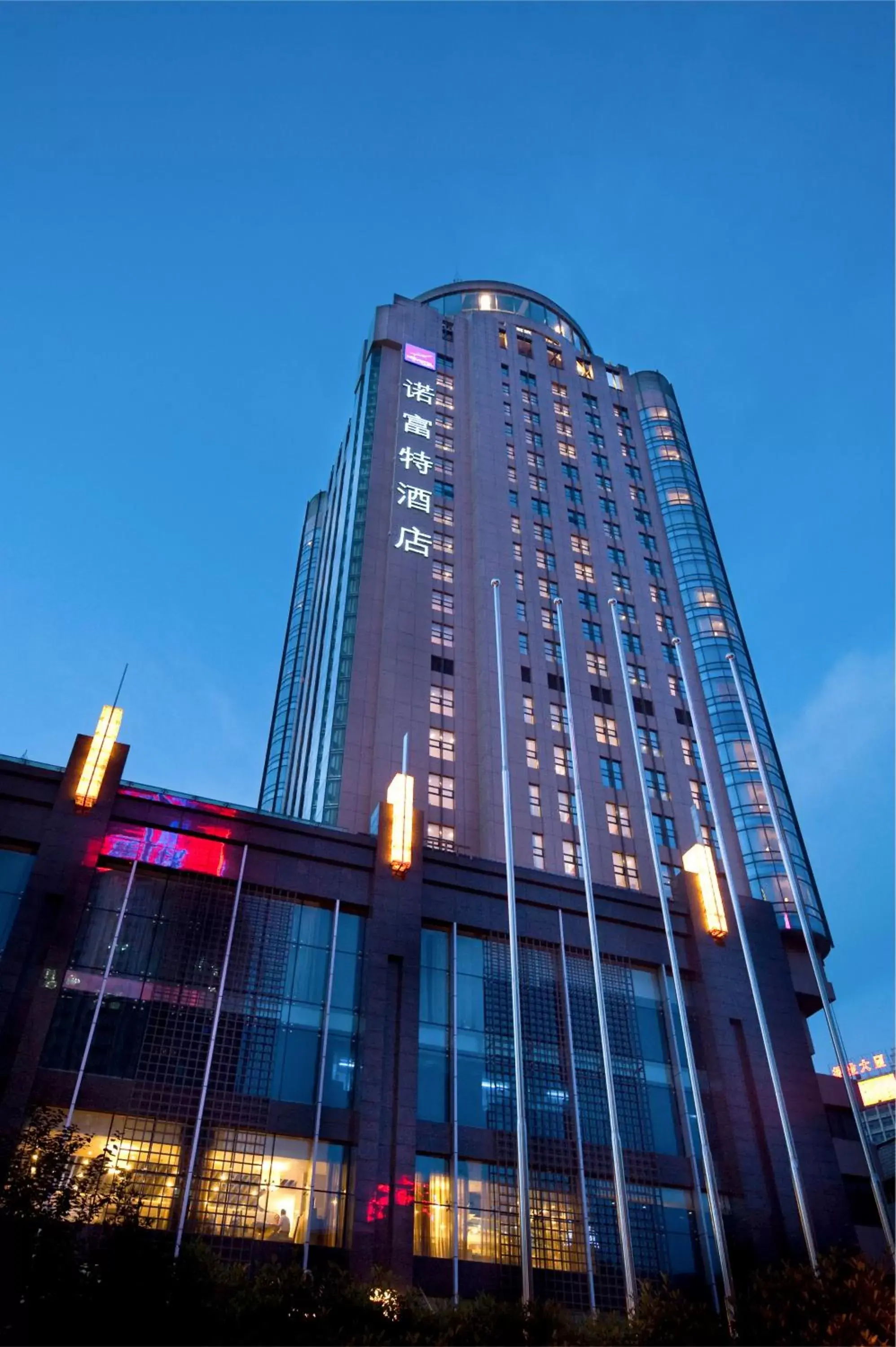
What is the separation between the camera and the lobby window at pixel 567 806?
6612 cm

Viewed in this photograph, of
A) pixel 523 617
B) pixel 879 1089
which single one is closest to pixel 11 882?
pixel 523 617

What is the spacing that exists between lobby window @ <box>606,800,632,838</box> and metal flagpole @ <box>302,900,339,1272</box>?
29357 millimetres

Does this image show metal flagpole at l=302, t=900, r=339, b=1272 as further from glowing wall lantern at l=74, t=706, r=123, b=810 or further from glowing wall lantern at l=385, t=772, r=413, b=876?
glowing wall lantern at l=74, t=706, r=123, b=810

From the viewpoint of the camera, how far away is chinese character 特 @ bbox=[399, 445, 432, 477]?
82.5 metres

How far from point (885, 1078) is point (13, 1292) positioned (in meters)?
105

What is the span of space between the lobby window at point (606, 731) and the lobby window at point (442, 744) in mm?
11046

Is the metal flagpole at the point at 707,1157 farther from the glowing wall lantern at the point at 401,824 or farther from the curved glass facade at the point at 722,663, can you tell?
the curved glass facade at the point at 722,663

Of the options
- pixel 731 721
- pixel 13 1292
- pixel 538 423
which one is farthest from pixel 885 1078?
pixel 13 1292

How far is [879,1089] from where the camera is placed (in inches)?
4190

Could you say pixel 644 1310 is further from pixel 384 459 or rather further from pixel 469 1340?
pixel 384 459

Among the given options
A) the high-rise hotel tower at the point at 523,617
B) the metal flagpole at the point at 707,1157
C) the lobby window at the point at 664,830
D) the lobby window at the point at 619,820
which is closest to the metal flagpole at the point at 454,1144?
the metal flagpole at the point at 707,1157

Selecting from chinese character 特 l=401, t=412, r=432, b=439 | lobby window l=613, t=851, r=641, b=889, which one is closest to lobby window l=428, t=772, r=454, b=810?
lobby window l=613, t=851, r=641, b=889

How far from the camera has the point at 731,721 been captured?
78938 mm

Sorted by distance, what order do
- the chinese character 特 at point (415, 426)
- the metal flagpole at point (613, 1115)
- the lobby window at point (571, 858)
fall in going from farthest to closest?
the chinese character 特 at point (415, 426), the lobby window at point (571, 858), the metal flagpole at point (613, 1115)
